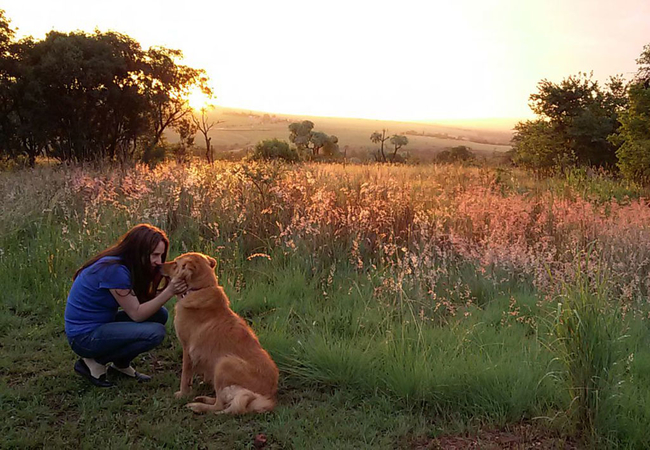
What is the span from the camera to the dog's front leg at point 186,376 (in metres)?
3.97

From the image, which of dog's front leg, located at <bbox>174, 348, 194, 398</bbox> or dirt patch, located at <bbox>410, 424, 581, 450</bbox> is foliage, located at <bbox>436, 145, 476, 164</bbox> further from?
dog's front leg, located at <bbox>174, 348, 194, 398</bbox>

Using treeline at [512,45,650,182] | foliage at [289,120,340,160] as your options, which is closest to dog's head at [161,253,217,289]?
treeline at [512,45,650,182]

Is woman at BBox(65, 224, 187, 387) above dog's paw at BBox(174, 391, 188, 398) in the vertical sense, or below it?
above

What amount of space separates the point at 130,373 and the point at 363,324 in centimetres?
213

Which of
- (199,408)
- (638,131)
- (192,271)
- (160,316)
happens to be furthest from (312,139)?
(199,408)

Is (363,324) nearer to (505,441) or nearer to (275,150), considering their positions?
(505,441)

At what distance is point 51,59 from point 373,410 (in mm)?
18126

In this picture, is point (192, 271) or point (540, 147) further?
point (540, 147)

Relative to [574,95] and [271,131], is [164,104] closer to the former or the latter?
[574,95]

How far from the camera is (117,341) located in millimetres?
4164

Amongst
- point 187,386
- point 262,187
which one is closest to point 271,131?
point 262,187

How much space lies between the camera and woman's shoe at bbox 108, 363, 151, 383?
4.30m

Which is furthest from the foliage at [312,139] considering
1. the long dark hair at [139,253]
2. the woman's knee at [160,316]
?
the long dark hair at [139,253]

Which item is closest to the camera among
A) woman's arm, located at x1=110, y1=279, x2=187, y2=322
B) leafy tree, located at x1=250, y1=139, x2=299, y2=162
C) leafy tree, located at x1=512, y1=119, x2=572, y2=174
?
woman's arm, located at x1=110, y1=279, x2=187, y2=322
